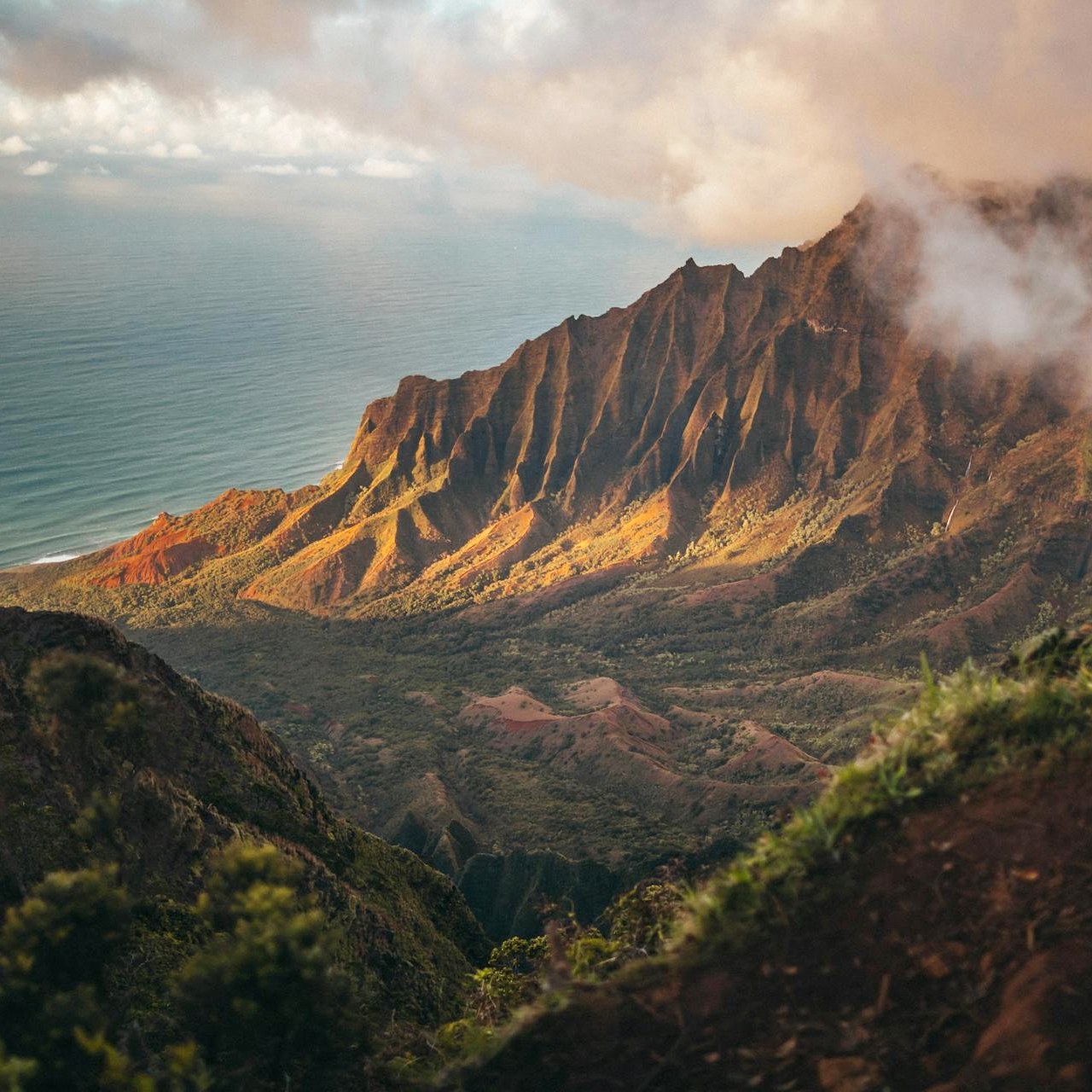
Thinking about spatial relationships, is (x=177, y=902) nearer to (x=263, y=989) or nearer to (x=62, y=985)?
(x=62, y=985)

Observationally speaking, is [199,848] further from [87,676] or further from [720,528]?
[720,528]

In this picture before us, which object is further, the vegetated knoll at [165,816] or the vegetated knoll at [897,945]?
the vegetated knoll at [165,816]

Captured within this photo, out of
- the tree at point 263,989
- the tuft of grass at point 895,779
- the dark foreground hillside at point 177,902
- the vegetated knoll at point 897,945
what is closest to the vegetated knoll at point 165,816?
the dark foreground hillside at point 177,902

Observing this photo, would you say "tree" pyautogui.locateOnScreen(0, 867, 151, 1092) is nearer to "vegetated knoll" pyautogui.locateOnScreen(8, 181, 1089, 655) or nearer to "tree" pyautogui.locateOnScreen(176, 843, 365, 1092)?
"tree" pyautogui.locateOnScreen(176, 843, 365, 1092)

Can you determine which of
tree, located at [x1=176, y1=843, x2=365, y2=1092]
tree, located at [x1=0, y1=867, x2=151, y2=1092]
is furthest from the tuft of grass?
tree, located at [x1=0, y1=867, x2=151, y2=1092]

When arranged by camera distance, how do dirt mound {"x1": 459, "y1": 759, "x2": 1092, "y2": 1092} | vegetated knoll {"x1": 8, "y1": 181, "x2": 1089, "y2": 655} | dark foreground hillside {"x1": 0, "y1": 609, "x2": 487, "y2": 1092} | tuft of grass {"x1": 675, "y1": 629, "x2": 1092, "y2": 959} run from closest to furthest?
dirt mound {"x1": 459, "y1": 759, "x2": 1092, "y2": 1092}
tuft of grass {"x1": 675, "y1": 629, "x2": 1092, "y2": 959}
dark foreground hillside {"x1": 0, "y1": 609, "x2": 487, "y2": 1092}
vegetated knoll {"x1": 8, "y1": 181, "x2": 1089, "y2": 655}

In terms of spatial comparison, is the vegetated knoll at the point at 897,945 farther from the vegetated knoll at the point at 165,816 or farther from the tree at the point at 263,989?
the vegetated knoll at the point at 165,816
